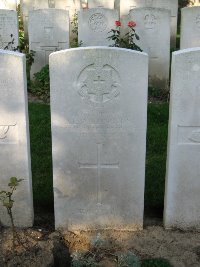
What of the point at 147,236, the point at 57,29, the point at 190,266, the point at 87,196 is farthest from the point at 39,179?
the point at 57,29

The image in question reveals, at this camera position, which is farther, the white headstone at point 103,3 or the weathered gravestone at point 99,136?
the white headstone at point 103,3

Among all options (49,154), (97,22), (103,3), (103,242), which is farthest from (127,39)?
(103,242)

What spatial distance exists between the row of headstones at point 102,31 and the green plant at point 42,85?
1.73 feet

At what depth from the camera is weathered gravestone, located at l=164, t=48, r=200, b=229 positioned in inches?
149

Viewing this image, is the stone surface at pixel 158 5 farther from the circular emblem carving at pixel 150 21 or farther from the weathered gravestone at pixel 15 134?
the weathered gravestone at pixel 15 134

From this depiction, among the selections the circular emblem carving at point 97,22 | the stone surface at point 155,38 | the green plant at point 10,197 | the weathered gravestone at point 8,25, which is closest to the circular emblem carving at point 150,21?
the stone surface at point 155,38

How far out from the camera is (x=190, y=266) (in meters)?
3.80

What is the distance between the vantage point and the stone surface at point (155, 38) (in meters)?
8.19

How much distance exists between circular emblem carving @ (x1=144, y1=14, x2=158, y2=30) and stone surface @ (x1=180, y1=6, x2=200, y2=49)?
0.66m

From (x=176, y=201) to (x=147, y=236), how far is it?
41 centimetres

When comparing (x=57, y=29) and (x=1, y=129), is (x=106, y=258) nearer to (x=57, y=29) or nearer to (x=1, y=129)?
(x=1, y=129)

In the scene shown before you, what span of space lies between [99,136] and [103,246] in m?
0.95

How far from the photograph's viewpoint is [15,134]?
397cm

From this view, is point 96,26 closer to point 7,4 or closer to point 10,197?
point 7,4
